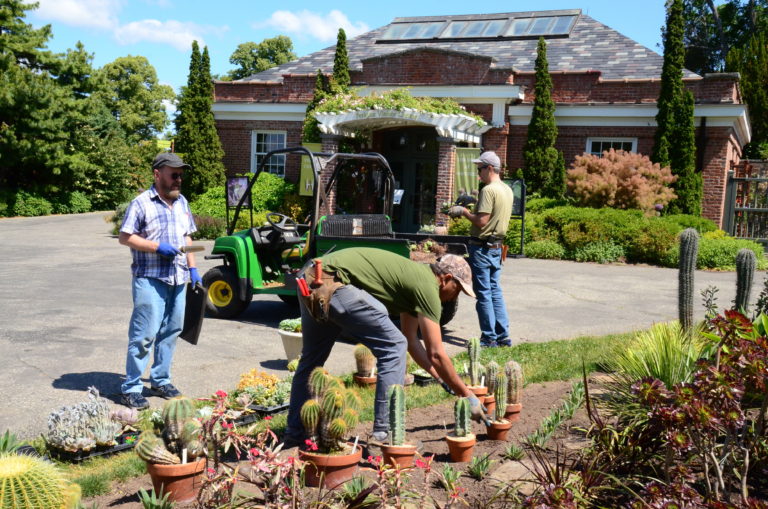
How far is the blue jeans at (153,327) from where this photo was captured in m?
5.32

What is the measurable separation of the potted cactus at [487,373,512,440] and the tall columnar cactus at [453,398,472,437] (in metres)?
0.44

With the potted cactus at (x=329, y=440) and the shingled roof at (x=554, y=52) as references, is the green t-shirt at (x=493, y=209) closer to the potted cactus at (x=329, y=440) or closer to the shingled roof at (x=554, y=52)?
the potted cactus at (x=329, y=440)

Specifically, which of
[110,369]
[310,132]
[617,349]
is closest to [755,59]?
[310,132]

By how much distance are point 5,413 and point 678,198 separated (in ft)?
57.3

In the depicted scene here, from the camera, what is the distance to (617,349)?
239 inches

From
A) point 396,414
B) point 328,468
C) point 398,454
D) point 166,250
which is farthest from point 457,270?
point 166,250

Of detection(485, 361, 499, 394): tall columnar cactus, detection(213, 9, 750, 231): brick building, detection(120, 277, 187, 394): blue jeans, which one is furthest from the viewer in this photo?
detection(213, 9, 750, 231): brick building

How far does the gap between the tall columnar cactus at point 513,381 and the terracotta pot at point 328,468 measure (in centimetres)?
143

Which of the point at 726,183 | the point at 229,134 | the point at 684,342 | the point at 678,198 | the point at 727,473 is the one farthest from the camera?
the point at 229,134

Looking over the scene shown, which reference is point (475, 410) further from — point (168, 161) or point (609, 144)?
point (609, 144)

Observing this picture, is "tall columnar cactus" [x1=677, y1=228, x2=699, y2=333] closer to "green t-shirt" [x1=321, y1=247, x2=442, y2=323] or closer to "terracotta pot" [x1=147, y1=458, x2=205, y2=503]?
"green t-shirt" [x1=321, y1=247, x2=442, y2=323]

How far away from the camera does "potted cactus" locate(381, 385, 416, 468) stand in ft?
12.0

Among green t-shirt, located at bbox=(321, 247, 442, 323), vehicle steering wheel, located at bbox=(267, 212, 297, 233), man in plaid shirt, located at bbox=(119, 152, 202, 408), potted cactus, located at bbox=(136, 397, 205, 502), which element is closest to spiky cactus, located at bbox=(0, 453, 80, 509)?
potted cactus, located at bbox=(136, 397, 205, 502)

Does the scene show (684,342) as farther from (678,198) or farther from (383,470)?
(678,198)
